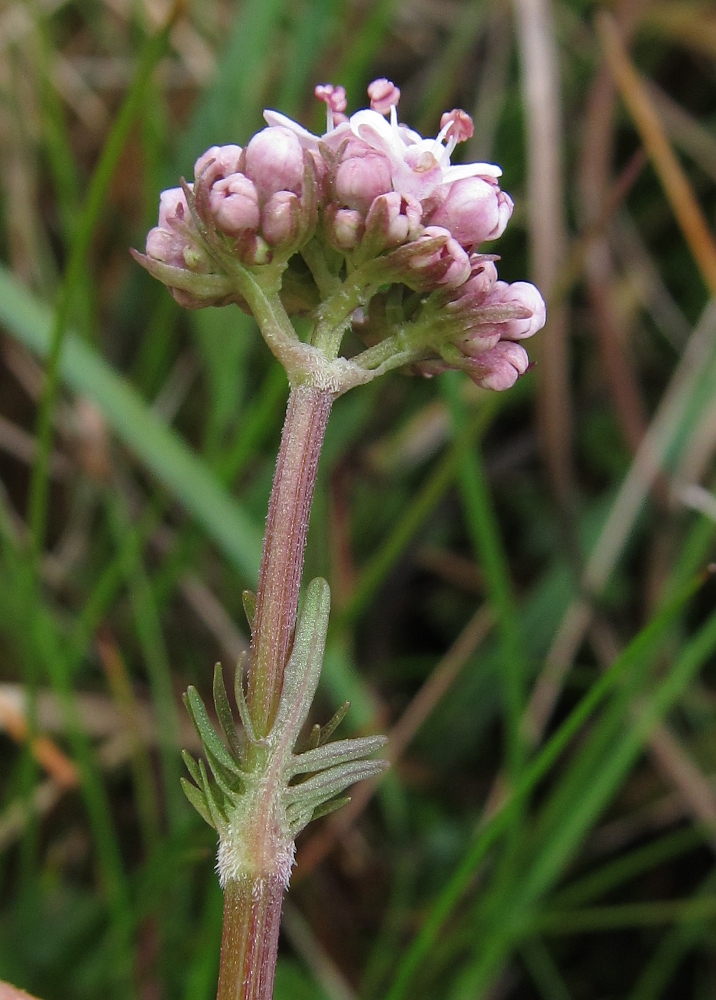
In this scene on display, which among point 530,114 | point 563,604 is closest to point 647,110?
point 530,114

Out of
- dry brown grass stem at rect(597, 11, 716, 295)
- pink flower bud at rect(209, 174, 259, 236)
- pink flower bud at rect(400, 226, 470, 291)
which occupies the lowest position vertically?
pink flower bud at rect(400, 226, 470, 291)

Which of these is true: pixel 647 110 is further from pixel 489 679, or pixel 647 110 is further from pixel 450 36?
pixel 489 679

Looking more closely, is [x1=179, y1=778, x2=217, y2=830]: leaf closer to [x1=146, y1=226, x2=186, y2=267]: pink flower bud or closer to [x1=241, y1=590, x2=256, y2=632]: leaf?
[x1=241, y1=590, x2=256, y2=632]: leaf

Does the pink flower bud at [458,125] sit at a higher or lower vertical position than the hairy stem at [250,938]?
higher

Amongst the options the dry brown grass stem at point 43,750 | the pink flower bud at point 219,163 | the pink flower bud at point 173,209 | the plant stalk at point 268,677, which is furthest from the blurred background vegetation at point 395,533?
the plant stalk at point 268,677

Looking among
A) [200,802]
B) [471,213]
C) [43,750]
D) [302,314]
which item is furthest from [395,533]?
[200,802]

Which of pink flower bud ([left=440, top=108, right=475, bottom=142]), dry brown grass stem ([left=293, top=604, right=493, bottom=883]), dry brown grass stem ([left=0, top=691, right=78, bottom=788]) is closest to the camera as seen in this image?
pink flower bud ([left=440, top=108, right=475, bottom=142])

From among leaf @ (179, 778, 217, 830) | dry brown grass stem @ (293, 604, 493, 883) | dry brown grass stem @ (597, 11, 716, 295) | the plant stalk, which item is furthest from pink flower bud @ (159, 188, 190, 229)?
dry brown grass stem @ (597, 11, 716, 295)

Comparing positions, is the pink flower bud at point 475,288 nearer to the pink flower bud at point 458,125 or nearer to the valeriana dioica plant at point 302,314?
the valeriana dioica plant at point 302,314
